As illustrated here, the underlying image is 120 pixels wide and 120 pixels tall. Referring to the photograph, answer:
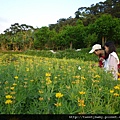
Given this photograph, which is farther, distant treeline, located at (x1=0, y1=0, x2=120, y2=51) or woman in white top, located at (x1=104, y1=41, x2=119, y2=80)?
distant treeline, located at (x1=0, y1=0, x2=120, y2=51)

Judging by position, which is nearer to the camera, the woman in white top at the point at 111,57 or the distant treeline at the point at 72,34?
the woman in white top at the point at 111,57

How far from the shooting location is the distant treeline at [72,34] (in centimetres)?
1097

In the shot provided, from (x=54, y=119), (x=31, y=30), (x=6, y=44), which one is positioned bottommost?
(x=54, y=119)

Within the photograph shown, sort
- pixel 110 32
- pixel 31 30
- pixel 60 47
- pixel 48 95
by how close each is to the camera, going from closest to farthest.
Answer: pixel 48 95
pixel 110 32
pixel 60 47
pixel 31 30

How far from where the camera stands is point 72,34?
1433 cm

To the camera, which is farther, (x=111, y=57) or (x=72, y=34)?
(x=72, y=34)

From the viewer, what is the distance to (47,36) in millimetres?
16719

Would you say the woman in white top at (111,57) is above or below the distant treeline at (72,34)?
below

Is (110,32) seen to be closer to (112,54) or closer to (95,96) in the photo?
(112,54)

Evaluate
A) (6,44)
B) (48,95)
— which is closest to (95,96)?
(48,95)

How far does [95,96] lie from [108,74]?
0.45 metres

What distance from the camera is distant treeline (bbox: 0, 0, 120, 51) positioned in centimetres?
1097

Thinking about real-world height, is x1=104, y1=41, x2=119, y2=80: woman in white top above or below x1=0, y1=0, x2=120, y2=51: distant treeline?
below

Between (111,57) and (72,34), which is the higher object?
(72,34)
